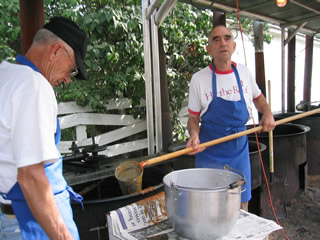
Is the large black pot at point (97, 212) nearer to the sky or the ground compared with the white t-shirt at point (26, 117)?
nearer to the ground

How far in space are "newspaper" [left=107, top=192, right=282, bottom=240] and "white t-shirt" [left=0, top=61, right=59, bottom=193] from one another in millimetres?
949

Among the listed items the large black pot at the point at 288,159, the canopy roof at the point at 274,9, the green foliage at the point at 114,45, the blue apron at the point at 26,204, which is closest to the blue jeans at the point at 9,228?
the blue apron at the point at 26,204

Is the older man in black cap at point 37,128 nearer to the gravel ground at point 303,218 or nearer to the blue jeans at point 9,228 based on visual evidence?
the blue jeans at point 9,228

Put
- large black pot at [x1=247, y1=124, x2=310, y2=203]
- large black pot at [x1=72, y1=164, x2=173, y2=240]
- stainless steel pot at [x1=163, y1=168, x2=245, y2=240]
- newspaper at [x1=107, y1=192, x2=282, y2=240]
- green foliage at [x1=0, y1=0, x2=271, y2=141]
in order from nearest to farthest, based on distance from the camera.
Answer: stainless steel pot at [x1=163, y1=168, x2=245, y2=240], newspaper at [x1=107, y1=192, x2=282, y2=240], large black pot at [x1=72, y1=164, x2=173, y2=240], large black pot at [x1=247, y1=124, x2=310, y2=203], green foliage at [x1=0, y1=0, x2=271, y2=141]

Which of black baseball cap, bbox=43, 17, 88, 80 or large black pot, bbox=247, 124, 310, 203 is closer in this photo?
black baseball cap, bbox=43, 17, 88, 80

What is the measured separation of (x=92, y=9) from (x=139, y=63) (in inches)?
49.2

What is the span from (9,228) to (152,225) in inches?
35.5

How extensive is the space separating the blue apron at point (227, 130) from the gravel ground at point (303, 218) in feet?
4.92

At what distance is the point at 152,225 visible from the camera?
6.63ft

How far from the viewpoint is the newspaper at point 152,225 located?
1.78m

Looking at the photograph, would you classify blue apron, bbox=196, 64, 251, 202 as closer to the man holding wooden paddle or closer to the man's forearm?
the man holding wooden paddle

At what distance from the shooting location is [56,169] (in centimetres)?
141

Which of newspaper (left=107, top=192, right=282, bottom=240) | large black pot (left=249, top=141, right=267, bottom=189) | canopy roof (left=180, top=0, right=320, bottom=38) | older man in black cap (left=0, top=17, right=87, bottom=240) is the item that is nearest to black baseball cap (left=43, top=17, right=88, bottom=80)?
older man in black cap (left=0, top=17, right=87, bottom=240)

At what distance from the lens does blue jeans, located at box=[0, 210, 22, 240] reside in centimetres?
161
